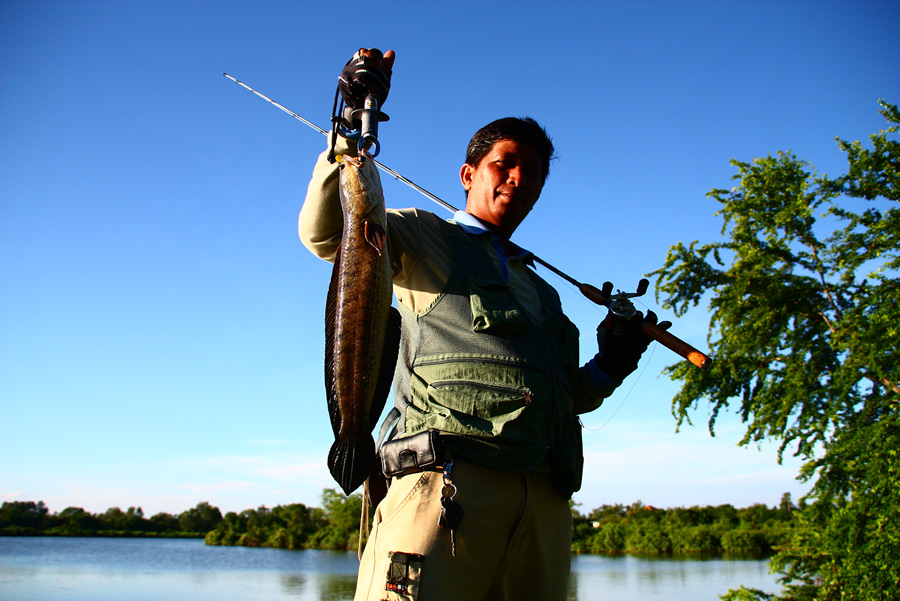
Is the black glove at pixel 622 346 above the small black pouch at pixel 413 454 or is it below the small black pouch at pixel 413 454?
above

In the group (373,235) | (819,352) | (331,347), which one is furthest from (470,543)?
(819,352)

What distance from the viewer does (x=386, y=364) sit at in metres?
1.93

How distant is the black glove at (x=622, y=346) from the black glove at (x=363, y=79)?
1443 millimetres

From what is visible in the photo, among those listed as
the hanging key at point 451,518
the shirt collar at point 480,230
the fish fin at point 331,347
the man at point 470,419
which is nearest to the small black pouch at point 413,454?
the man at point 470,419

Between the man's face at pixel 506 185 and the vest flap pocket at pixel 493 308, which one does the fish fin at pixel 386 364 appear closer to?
the vest flap pocket at pixel 493 308

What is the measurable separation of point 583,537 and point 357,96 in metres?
68.2

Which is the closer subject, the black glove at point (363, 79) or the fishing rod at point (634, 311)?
the black glove at point (363, 79)

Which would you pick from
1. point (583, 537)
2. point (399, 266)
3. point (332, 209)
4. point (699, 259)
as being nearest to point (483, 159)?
point (399, 266)

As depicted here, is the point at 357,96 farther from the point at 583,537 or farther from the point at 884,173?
the point at 583,537

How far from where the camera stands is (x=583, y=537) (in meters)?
63.8

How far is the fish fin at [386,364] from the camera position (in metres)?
1.92

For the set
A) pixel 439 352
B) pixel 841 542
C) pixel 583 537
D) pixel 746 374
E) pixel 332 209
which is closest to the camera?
pixel 332 209

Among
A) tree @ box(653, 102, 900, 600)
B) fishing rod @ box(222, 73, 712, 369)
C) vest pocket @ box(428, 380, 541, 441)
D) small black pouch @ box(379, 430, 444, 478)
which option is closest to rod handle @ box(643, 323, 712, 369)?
fishing rod @ box(222, 73, 712, 369)

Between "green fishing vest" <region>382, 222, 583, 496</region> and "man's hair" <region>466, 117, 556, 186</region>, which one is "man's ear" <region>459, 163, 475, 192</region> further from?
"green fishing vest" <region>382, 222, 583, 496</region>
